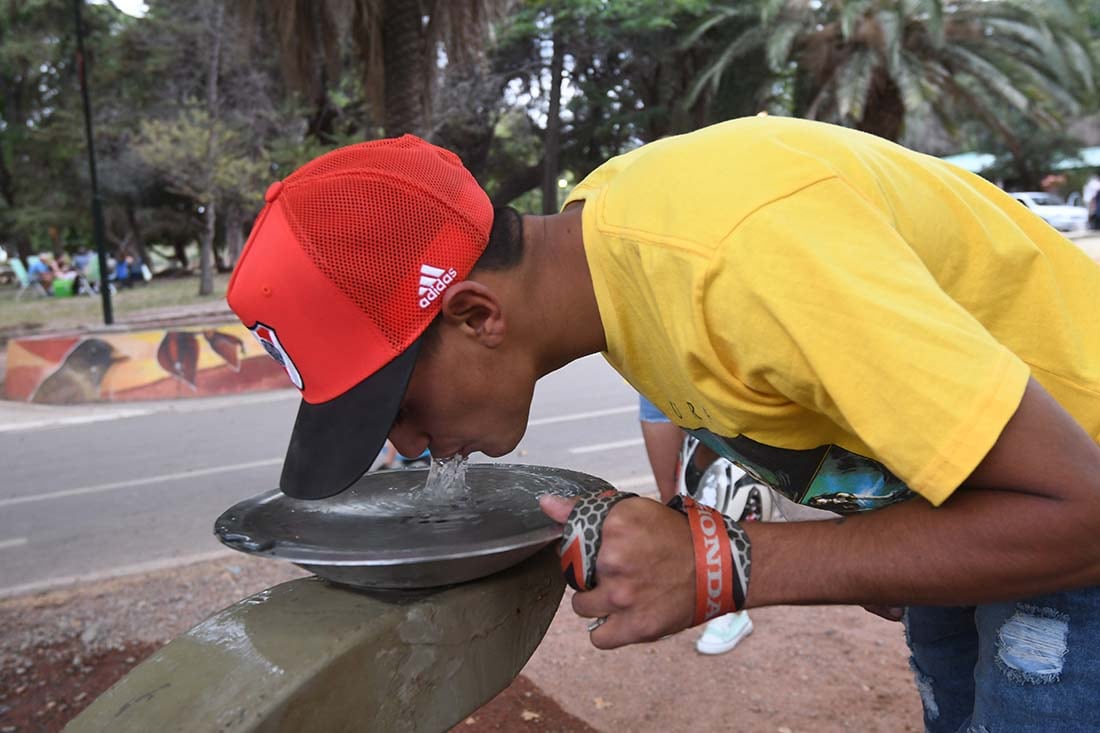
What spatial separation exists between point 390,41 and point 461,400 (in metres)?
8.27

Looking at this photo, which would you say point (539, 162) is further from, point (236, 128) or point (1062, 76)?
point (1062, 76)

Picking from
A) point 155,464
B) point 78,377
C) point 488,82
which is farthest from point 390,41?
point 488,82

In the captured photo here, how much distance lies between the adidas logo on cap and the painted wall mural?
8.17 metres

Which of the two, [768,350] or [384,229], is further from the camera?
[384,229]

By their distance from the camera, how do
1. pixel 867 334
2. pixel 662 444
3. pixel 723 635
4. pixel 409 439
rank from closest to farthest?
pixel 867 334, pixel 409 439, pixel 723 635, pixel 662 444

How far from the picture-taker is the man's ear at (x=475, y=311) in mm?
1273

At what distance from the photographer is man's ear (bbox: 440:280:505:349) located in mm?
1273

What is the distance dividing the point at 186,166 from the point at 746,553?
18.3m

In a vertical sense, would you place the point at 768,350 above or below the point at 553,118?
above

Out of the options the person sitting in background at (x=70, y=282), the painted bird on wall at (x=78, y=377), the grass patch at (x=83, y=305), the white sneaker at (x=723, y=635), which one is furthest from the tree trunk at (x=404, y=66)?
the person sitting in background at (x=70, y=282)

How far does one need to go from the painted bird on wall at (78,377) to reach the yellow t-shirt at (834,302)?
8.70 meters

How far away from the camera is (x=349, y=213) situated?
125 cm

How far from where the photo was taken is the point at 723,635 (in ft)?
10.8

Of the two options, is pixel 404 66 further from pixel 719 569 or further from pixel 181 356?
pixel 719 569
